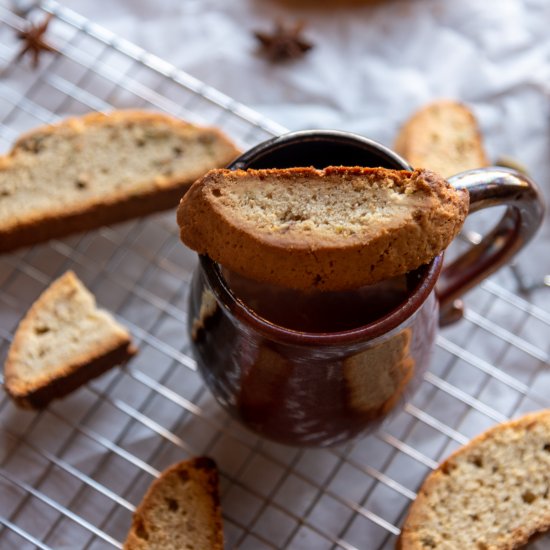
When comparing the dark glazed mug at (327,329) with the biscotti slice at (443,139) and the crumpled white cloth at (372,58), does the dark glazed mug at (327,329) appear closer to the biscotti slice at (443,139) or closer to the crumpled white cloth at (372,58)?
the biscotti slice at (443,139)

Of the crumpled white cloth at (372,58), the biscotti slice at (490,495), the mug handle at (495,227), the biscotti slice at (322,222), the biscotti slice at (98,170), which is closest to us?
the biscotti slice at (322,222)

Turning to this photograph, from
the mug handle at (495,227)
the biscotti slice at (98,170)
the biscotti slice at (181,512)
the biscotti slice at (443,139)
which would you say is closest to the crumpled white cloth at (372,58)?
the biscotti slice at (443,139)

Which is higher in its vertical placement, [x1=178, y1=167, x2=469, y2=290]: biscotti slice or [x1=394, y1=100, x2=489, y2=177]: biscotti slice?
[x1=394, y1=100, x2=489, y2=177]: biscotti slice

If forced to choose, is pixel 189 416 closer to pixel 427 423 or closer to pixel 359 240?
pixel 427 423

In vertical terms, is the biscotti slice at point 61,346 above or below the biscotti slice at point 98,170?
below

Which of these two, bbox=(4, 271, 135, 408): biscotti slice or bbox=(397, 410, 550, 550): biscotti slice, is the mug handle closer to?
bbox=(397, 410, 550, 550): biscotti slice

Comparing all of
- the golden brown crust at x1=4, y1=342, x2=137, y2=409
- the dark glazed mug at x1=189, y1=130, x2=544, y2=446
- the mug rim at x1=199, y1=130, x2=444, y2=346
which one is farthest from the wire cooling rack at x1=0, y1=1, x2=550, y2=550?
the mug rim at x1=199, y1=130, x2=444, y2=346
